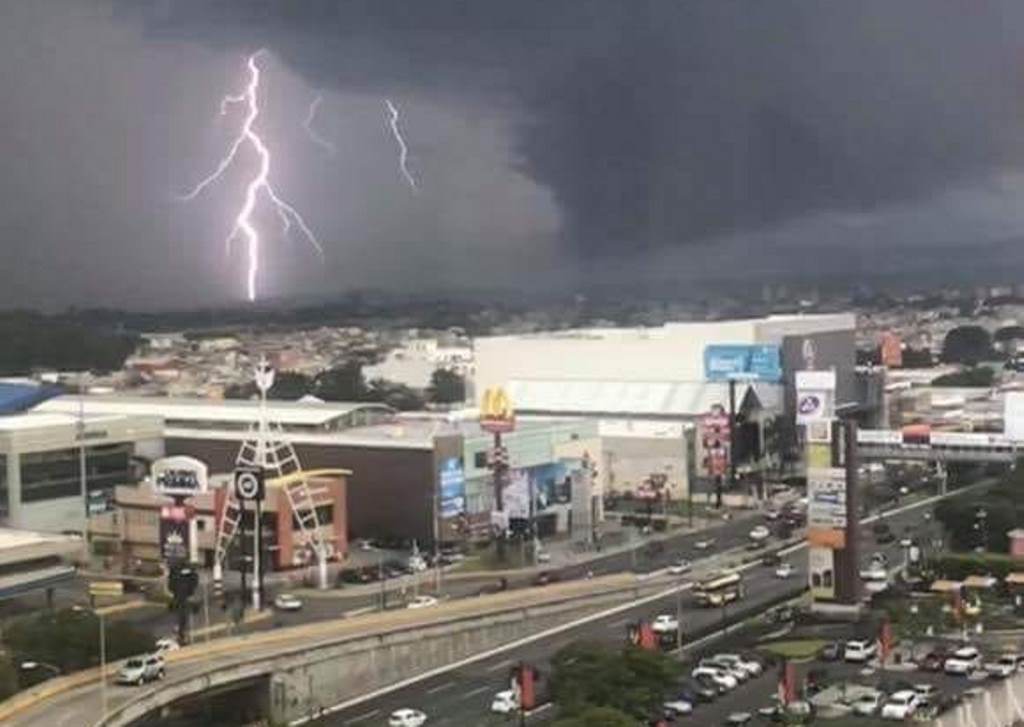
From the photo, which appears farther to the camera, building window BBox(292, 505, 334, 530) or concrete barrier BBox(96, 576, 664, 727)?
building window BBox(292, 505, 334, 530)

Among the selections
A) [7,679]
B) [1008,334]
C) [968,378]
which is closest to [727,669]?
[7,679]

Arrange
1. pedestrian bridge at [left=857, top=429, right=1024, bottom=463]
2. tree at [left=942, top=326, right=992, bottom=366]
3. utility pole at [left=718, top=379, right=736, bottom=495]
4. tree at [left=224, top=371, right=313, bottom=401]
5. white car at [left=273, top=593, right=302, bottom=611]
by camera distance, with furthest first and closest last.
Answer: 1. tree at [left=942, top=326, right=992, bottom=366]
2. tree at [left=224, top=371, right=313, bottom=401]
3. pedestrian bridge at [left=857, top=429, right=1024, bottom=463]
4. utility pole at [left=718, top=379, right=736, bottom=495]
5. white car at [left=273, top=593, right=302, bottom=611]

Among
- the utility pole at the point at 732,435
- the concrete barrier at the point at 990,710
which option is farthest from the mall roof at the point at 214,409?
the concrete barrier at the point at 990,710

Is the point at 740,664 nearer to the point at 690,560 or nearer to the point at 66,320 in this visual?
the point at 690,560

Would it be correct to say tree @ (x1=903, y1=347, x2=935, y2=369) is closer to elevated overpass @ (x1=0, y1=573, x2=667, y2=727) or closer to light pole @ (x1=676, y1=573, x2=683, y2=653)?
light pole @ (x1=676, y1=573, x2=683, y2=653)

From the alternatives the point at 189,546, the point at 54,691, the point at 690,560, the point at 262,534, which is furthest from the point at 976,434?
the point at 54,691

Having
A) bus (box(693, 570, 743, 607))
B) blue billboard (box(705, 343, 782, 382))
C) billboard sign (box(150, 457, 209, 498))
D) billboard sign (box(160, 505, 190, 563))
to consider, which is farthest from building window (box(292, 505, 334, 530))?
blue billboard (box(705, 343, 782, 382))
